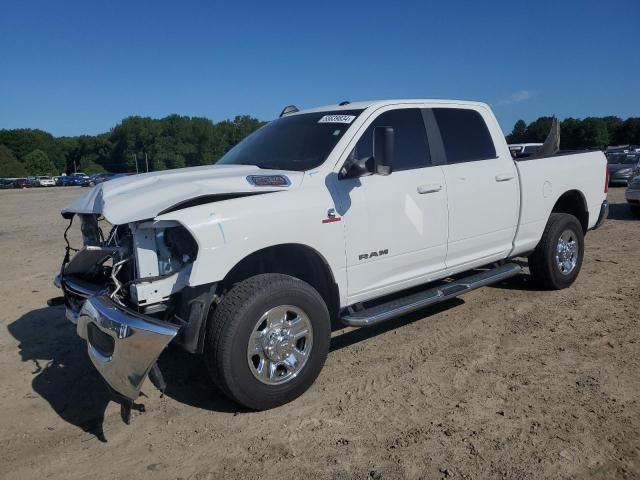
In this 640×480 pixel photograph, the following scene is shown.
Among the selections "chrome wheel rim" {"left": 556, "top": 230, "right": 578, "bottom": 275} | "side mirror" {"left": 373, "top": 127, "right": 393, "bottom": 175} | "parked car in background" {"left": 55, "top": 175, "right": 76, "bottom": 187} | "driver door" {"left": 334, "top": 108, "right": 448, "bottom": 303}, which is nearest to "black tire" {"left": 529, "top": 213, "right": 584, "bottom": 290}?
"chrome wheel rim" {"left": 556, "top": 230, "right": 578, "bottom": 275}

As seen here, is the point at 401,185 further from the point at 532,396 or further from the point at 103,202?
the point at 103,202

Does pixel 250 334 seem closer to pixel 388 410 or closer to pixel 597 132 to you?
pixel 388 410

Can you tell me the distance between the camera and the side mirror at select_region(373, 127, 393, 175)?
3762 mm

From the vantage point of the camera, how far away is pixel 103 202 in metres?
3.47

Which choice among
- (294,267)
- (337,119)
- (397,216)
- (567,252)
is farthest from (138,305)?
(567,252)

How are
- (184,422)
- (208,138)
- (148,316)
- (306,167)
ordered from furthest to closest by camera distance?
(208,138) < (306,167) < (184,422) < (148,316)

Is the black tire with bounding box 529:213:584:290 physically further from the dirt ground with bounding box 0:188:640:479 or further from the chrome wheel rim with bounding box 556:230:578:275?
the dirt ground with bounding box 0:188:640:479

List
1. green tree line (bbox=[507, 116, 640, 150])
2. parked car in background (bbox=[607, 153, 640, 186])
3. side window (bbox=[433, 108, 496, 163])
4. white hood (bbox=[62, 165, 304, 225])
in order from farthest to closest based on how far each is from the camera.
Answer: green tree line (bbox=[507, 116, 640, 150]) < parked car in background (bbox=[607, 153, 640, 186]) < side window (bbox=[433, 108, 496, 163]) < white hood (bbox=[62, 165, 304, 225])

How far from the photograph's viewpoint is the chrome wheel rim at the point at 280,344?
350 cm

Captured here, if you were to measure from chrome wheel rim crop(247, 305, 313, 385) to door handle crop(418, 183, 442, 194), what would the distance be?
4.98 ft

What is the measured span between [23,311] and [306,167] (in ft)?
13.5

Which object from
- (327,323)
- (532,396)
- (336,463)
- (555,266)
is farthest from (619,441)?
(555,266)

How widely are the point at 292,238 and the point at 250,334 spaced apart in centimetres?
71

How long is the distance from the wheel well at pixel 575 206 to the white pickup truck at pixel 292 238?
0.83 m
